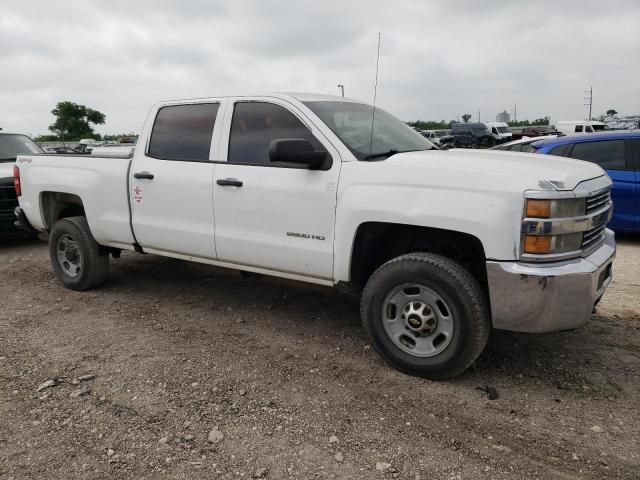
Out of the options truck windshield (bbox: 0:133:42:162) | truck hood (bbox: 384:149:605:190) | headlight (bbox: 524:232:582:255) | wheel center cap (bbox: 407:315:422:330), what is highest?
truck windshield (bbox: 0:133:42:162)

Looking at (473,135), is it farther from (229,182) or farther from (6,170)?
(229,182)

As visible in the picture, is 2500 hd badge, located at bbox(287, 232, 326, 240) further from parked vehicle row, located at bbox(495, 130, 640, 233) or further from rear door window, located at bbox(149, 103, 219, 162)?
parked vehicle row, located at bbox(495, 130, 640, 233)

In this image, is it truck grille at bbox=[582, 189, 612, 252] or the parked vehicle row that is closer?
truck grille at bbox=[582, 189, 612, 252]

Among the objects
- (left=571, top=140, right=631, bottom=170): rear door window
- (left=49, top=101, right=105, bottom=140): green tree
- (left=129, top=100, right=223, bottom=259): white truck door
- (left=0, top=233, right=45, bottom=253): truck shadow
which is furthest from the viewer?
(left=49, top=101, right=105, bottom=140): green tree

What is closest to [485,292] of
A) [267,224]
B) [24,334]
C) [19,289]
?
[267,224]

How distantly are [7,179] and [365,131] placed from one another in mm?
6177

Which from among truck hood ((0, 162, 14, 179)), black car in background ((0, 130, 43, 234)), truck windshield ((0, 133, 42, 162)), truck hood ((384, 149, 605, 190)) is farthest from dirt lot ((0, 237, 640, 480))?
truck windshield ((0, 133, 42, 162))

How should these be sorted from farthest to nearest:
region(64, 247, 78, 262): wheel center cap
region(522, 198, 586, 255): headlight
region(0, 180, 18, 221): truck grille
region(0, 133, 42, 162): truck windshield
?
region(0, 133, 42, 162): truck windshield < region(0, 180, 18, 221): truck grille < region(64, 247, 78, 262): wheel center cap < region(522, 198, 586, 255): headlight

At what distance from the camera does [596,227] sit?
349cm

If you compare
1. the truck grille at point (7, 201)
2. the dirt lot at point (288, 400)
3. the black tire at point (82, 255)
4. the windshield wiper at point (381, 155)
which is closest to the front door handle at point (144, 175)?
the black tire at point (82, 255)

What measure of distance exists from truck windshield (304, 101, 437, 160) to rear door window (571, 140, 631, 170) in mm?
3983

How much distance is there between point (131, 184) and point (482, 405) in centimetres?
348

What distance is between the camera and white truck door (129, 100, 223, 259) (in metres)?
4.47

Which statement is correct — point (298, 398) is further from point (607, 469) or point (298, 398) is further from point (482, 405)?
point (607, 469)
